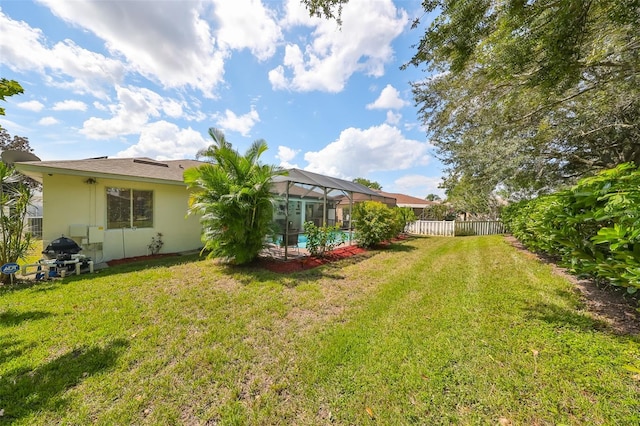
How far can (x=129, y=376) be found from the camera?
2.42 m

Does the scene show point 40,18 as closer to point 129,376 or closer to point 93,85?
point 93,85

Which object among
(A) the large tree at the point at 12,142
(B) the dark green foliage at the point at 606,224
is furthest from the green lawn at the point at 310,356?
(A) the large tree at the point at 12,142

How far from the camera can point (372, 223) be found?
31.9ft

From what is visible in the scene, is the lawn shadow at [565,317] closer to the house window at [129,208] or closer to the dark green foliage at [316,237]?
the dark green foliage at [316,237]

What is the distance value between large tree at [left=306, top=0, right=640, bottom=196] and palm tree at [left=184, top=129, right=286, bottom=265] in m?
3.93

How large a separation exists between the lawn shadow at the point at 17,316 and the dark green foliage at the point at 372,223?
8.79 metres

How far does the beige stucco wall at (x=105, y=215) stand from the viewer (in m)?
6.40

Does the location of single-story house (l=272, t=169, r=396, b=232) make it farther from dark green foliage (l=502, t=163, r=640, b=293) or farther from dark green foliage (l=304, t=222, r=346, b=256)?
dark green foliage (l=502, t=163, r=640, b=293)

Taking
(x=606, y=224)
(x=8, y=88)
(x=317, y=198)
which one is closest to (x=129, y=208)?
(x=8, y=88)

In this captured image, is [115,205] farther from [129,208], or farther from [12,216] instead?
[12,216]

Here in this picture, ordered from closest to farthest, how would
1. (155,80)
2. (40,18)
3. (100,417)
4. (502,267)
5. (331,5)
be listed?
1. (100,417)
2. (331,5)
3. (40,18)
4. (502,267)
5. (155,80)

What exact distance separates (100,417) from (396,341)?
3.01 m

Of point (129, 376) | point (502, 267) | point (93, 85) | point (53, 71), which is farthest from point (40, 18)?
point (502, 267)

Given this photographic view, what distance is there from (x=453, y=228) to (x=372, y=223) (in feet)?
28.9
